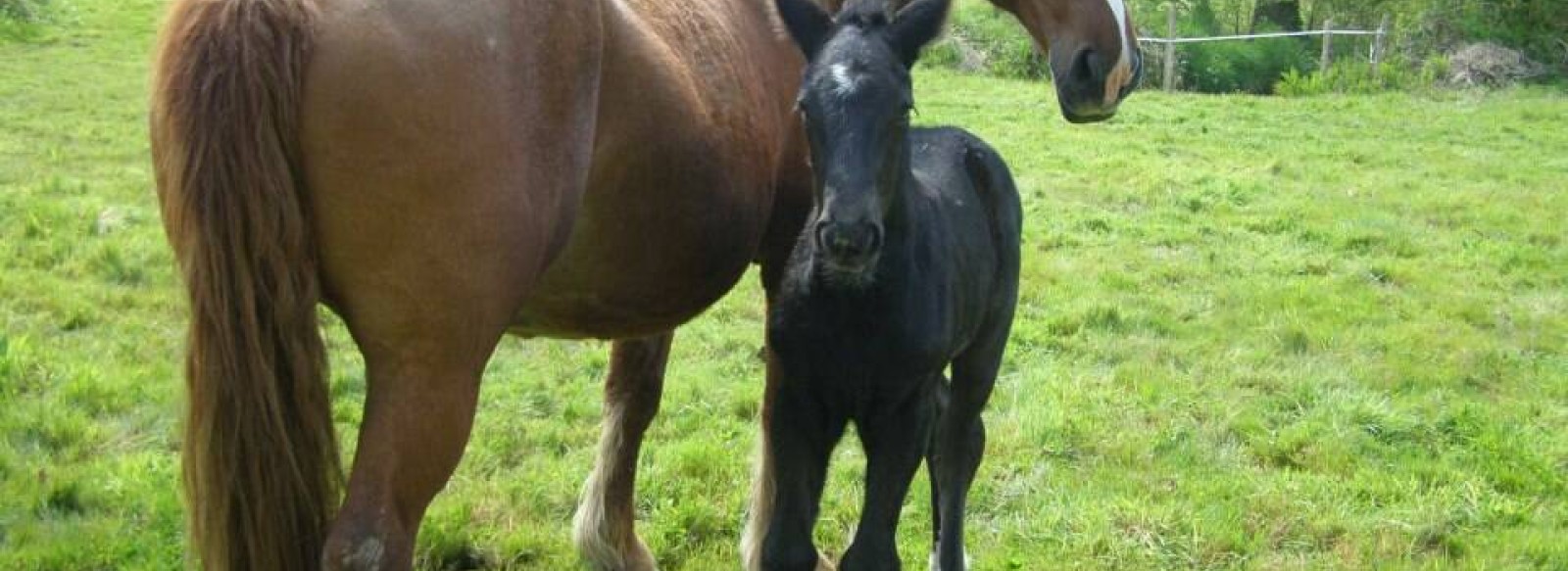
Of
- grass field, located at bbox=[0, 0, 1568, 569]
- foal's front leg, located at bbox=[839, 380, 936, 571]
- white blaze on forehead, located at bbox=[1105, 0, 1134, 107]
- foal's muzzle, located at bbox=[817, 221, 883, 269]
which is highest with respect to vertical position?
white blaze on forehead, located at bbox=[1105, 0, 1134, 107]

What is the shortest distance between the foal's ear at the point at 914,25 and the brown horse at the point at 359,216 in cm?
66

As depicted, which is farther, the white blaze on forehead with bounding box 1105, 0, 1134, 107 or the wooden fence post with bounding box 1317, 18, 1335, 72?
the wooden fence post with bounding box 1317, 18, 1335, 72

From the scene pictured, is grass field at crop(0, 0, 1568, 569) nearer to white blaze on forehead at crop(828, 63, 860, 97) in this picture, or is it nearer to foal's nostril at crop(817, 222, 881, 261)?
foal's nostril at crop(817, 222, 881, 261)

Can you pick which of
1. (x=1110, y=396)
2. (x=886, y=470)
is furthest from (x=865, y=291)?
(x=1110, y=396)

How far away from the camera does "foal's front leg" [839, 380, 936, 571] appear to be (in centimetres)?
315

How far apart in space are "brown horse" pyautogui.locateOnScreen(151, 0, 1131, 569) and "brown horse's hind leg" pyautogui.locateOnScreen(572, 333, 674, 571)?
1462mm

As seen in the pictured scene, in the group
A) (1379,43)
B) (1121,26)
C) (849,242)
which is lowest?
(1379,43)

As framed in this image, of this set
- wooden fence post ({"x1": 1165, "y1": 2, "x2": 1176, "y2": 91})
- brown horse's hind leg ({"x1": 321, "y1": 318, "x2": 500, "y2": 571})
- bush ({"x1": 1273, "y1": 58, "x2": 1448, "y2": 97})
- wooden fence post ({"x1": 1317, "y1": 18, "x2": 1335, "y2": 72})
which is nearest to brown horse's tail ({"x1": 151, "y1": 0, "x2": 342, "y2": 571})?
brown horse's hind leg ({"x1": 321, "y1": 318, "x2": 500, "y2": 571})

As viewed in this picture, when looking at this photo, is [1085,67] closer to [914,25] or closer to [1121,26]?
[1121,26]

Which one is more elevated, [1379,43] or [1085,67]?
[1085,67]

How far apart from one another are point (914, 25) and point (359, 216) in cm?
130

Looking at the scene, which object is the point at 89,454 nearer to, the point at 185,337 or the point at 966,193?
the point at 185,337

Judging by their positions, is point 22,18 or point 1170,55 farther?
point 1170,55

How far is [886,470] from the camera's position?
3.15 metres
